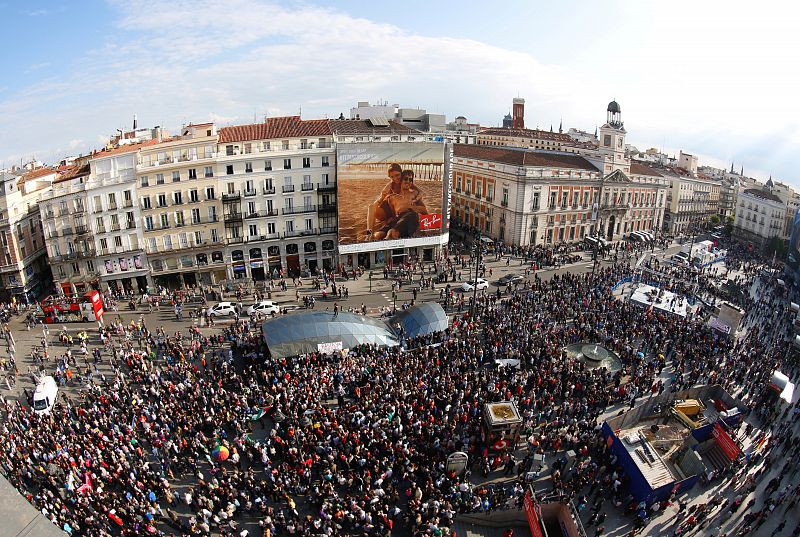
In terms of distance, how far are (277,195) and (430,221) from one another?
1650cm

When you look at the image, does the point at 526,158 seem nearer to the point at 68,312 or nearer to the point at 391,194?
the point at 391,194

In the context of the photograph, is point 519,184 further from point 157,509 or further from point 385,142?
point 157,509

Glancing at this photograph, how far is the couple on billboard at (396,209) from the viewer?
1954 inches

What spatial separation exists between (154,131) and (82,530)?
45.3m

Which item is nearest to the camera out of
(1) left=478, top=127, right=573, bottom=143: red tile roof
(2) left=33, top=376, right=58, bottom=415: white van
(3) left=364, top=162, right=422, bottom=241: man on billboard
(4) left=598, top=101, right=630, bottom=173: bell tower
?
(2) left=33, top=376, right=58, bottom=415: white van

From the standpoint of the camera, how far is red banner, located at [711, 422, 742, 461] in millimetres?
24375

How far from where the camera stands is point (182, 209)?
44.9 meters

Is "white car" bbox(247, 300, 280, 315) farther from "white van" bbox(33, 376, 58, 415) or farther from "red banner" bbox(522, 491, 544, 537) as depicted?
"red banner" bbox(522, 491, 544, 537)

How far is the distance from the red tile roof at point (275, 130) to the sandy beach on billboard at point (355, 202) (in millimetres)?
6235

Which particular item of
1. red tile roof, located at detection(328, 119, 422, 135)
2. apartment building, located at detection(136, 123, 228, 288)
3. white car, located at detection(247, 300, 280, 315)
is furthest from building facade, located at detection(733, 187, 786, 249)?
apartment building, located at detection(136, 123, 228, 288)

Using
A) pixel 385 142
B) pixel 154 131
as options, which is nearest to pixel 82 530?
pixel 385 142

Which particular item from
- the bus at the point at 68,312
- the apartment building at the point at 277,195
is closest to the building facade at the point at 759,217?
the apartment building at the point at 277,195

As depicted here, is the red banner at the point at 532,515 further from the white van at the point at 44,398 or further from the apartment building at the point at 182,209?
the apartment building at the point at 182,209

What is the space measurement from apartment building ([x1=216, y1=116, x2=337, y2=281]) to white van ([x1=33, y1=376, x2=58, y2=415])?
2178 centimetres
